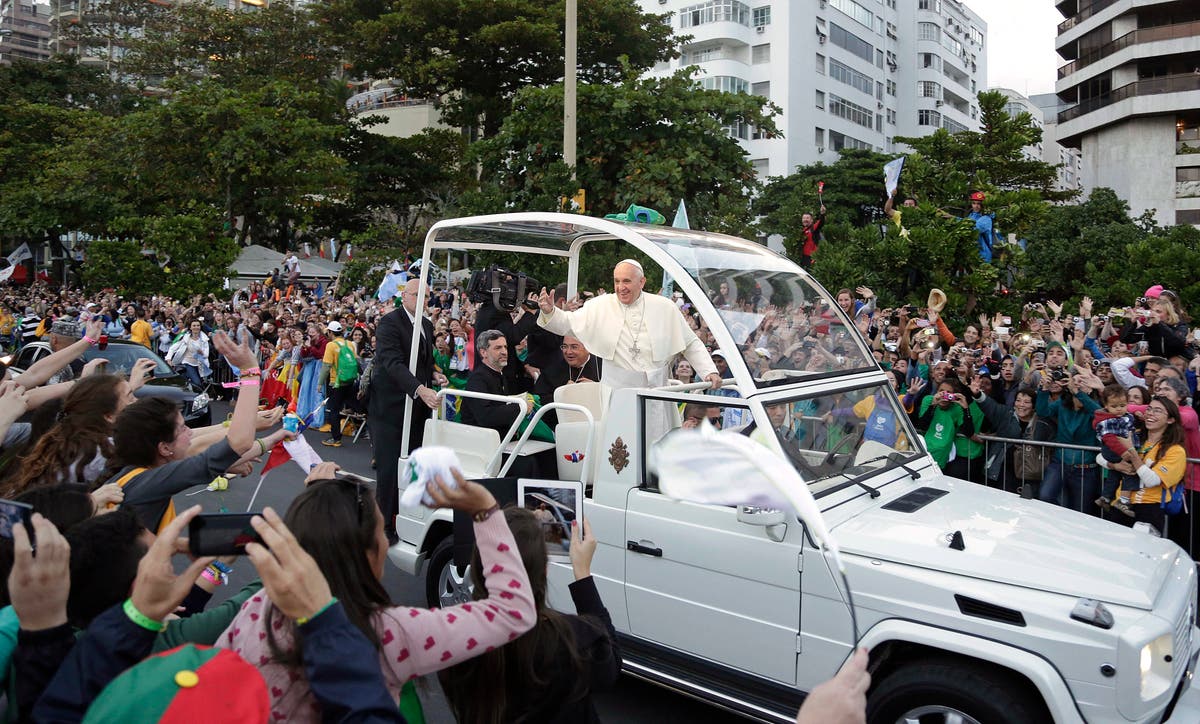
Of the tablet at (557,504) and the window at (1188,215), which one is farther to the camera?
the window at (1188,215)

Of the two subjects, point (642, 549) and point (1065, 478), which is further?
point (1065, 478)

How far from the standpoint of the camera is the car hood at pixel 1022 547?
3551 mm

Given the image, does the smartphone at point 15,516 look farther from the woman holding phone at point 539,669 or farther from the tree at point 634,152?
the tree at point 634,152

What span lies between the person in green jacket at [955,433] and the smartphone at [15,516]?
21.2 feet

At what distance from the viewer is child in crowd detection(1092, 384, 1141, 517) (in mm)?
6352

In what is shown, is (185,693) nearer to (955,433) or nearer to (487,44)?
(955,433)

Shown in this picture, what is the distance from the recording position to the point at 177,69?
37.8 m

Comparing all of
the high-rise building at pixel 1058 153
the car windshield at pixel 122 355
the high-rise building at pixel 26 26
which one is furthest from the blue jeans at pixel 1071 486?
the high-rise building at pixel 26 26

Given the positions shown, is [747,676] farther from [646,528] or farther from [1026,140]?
[1026,140]

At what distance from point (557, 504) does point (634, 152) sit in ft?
44.1

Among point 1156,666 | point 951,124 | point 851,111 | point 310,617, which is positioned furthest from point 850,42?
point 310,617

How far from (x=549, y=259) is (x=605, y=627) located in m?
11.3

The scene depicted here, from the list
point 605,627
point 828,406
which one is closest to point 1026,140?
point 828,406

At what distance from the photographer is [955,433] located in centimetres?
727
